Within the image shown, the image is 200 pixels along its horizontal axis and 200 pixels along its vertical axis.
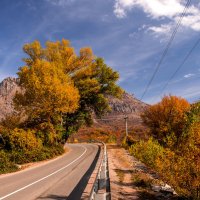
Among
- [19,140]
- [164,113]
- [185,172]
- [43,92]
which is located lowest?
[185,172]

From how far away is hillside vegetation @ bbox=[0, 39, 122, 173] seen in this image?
3127 cm

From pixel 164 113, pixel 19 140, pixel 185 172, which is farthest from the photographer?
pixel 164 113

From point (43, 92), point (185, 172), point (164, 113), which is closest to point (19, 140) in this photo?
point (43, 92)

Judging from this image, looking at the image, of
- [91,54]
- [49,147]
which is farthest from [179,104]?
[49,147]

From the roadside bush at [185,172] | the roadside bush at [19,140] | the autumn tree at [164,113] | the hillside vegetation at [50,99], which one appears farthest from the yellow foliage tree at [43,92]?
the roadside bush at [185,172]

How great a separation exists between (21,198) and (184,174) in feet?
19.6

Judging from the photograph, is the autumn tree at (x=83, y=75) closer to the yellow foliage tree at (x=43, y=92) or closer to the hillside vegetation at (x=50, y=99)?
the hillside vegetation at (x=50, y=99)

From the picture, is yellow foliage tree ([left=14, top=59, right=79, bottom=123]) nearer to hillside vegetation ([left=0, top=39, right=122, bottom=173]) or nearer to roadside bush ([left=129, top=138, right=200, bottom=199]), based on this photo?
hillside vegetation ([left=0, top=39, right=122, bottom=173])

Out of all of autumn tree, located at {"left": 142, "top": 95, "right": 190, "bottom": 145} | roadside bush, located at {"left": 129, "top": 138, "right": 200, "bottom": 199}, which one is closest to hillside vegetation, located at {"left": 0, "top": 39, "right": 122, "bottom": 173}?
autumn tree, located at {"left": 142, "top": 95, "right": 190, "bottom": 145}

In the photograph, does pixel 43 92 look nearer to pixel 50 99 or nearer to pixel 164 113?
pixel 50 99

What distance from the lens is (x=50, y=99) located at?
35.3 meters

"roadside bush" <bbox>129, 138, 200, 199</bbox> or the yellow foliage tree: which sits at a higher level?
the yellow foliage tree

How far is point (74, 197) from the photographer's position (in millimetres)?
11664

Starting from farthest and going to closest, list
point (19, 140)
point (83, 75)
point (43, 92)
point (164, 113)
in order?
point (164, 113) → point (83, 75) → point (43, 92) → point (19, 140)
